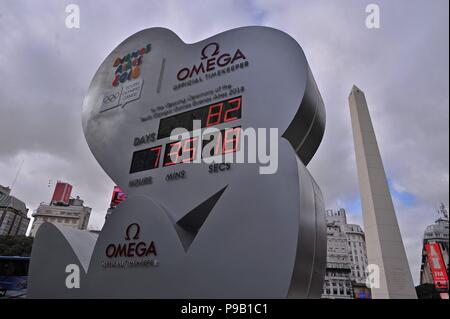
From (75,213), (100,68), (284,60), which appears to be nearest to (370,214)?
(284,60)

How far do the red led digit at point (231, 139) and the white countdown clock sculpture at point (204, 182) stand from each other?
0.03 m

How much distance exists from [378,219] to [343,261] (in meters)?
39.9

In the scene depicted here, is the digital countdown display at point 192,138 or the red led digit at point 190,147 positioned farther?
the red led digit at point 190,147

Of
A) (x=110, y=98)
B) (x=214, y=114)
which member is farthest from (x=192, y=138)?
(x=110, y=98)

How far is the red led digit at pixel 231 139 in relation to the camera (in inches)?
246

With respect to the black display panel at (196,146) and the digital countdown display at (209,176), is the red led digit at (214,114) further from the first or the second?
the black display panel at (196,146)

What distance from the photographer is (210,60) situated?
7738mm

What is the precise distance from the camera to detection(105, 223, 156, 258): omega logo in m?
6.46

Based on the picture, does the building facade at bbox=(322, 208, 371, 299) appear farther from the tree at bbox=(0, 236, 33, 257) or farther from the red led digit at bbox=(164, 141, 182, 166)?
the red led digit at bbox=(164, 141, 182, 166)

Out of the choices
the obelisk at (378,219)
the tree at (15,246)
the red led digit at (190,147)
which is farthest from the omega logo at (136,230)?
the tree at (15,246)

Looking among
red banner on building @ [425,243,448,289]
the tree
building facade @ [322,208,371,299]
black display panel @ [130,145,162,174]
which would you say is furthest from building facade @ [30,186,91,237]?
black display panel @ [130,145,162,174]

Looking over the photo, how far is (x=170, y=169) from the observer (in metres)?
7.05
